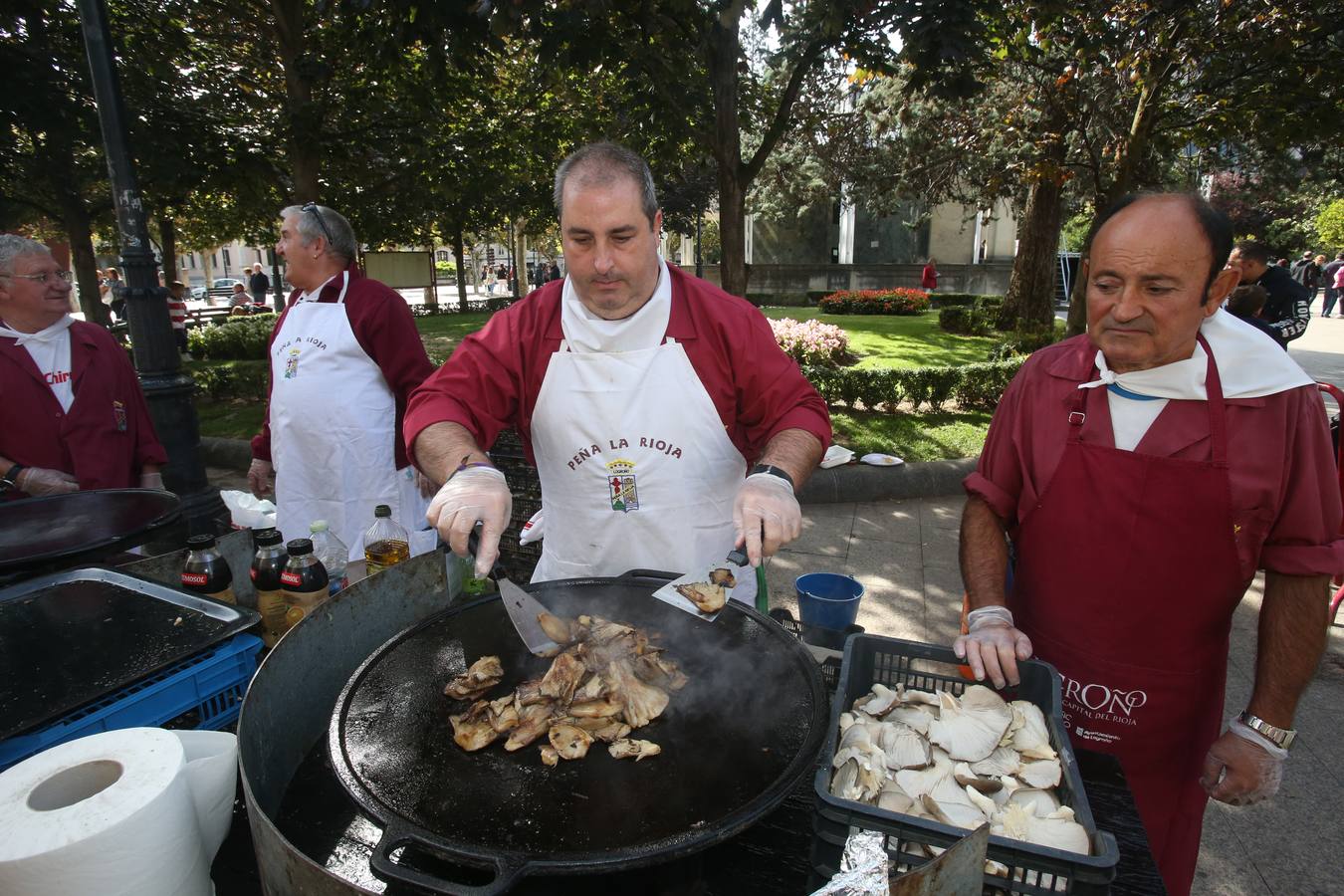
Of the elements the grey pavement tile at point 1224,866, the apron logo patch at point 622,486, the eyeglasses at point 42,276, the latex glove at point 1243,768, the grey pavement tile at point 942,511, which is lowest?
the grey pavement tile at point 1224,866

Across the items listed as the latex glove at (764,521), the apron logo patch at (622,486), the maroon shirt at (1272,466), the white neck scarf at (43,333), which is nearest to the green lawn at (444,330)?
the white neck scarf at (43,333)

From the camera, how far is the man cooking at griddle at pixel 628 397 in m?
2.22

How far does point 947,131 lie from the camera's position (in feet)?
47.3

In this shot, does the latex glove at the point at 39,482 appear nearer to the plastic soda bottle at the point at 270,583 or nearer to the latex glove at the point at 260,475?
the latex glove at the point at 260,475

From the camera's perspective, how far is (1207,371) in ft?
6.05

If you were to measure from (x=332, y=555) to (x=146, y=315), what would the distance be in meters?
3.34

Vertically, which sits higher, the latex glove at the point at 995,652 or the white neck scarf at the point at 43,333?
the white neck scarf at the point at 43,333

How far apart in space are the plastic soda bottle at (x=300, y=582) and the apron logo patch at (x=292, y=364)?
5.12ft

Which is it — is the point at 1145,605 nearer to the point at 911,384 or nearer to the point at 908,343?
the point at 911,384

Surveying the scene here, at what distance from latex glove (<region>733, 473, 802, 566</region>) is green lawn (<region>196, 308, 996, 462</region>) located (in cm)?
570

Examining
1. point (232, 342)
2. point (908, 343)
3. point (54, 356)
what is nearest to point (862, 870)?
point (54, 356)

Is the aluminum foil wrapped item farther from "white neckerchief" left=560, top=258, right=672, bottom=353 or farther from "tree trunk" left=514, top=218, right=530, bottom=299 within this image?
"tree trunk" left=514, top=218, right=530, bottom=299

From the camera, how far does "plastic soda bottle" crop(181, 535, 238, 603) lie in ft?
7.47

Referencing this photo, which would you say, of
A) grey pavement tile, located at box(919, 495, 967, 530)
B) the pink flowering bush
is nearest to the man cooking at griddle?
grey pavement tile, located at box(919, 495, 967, 530)
